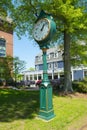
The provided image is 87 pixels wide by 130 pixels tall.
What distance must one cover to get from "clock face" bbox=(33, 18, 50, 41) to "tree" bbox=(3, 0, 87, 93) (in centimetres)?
531

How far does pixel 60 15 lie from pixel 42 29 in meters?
6.30

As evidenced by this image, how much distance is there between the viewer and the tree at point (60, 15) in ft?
51.6

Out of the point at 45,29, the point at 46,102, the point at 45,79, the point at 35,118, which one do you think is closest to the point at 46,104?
the point at 46,102

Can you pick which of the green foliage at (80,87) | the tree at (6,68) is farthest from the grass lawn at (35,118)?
the tree at (6,68)

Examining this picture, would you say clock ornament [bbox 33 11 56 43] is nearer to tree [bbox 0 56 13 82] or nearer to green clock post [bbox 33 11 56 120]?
green clock post [bbox 33 11 56 120]

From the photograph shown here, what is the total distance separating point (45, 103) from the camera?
1002 cm

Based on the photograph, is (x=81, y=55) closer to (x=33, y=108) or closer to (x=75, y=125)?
(x=33, y=108)

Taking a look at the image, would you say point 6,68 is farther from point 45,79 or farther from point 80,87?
point 45,79

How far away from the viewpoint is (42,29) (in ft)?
34.2

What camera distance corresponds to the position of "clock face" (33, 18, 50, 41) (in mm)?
10188

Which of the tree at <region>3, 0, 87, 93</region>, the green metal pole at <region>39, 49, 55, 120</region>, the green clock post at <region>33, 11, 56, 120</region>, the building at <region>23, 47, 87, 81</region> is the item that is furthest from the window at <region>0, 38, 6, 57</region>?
the building at <region>23, 47, 87, 81</region>

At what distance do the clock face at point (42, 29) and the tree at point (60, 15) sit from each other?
5.31 meters

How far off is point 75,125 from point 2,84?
2503cm

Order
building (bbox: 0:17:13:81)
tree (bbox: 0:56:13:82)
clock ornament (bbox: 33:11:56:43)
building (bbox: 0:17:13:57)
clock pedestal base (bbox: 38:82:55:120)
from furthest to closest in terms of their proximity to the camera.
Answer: building (bbox: 0:17:13:57) < building (bbox: 0:17:13:81) < tree (bbox: 0:56:13:82) < clock ornament (bbox: 33:11:56:43) < clock pedestal base (bbox: 38:82:55:120)
